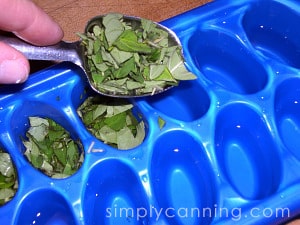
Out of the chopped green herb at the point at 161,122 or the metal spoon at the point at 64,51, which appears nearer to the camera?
the metal spoon at the point at 64,51

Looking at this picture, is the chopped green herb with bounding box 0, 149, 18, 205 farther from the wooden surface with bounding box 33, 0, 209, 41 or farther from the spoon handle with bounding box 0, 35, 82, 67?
the wooden surface with bounding box 33, 0, 209, 41

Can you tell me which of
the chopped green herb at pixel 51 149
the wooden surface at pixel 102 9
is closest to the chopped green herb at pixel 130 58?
the chopped green herb at pixel 51 149

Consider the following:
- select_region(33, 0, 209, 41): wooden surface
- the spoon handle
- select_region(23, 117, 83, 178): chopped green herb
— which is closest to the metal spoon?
the spoon handle

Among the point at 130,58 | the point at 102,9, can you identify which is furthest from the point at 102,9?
the point at 130,58

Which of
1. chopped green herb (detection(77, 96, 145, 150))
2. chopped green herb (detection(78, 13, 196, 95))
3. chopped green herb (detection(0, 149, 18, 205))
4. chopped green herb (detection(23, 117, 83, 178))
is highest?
chopped green herb (detection(78, 13, 196, 95))

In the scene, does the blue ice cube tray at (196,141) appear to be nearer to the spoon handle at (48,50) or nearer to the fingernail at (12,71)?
the spoon handle at (48,50)

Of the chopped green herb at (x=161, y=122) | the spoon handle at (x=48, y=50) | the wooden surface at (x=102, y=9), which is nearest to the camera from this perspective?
the spoon handle at (x=48, y=50)

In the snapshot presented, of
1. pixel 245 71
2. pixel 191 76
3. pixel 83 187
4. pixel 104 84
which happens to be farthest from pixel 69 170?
pixel 245 71
